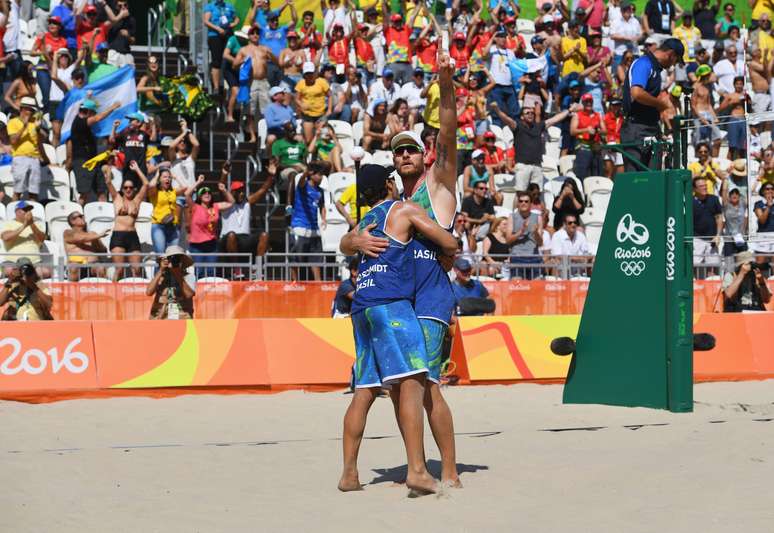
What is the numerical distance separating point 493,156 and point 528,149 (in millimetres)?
555

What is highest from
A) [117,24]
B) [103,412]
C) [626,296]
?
[117,24]

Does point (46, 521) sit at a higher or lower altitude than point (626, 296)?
lower

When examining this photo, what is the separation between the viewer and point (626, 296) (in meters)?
10.6

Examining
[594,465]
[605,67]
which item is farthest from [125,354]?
[605,67]

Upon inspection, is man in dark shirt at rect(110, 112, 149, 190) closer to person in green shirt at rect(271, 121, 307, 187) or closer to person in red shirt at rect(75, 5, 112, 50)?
person in green shirt at rect(271, 121, 307, 187)

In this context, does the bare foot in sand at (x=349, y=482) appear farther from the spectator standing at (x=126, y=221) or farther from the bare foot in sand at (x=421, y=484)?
the spectator standing at (x=126, y=221)

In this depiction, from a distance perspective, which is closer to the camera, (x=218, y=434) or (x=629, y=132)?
(x=218, y=434)

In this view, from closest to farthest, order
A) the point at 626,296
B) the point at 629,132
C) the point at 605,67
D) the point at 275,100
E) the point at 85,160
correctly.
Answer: the point at 626,296 → the point at 629,132 → the point at 85,160 → the point at 275,100 → the point at 605,67

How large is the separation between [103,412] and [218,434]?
1.80 metres

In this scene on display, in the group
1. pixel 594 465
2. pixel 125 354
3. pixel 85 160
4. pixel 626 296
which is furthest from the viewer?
pixel 85 160

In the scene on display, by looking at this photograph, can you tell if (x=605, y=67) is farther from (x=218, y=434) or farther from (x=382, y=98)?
(x=218, y=434)

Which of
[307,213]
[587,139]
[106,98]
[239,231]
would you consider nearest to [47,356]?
[239,231]

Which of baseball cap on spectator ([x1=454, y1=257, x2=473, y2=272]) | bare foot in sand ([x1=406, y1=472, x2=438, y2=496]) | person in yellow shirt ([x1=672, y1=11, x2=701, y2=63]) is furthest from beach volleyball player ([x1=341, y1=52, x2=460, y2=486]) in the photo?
person in yellow shirt ([x1=672, y1=11, x2=701, y2=63])

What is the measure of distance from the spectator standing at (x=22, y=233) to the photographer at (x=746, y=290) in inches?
336
